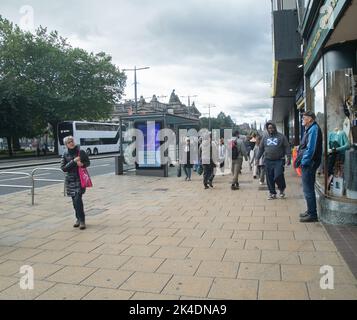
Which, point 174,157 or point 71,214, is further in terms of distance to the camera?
point 174,157

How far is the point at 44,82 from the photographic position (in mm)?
38969

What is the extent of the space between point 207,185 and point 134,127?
5453 mm

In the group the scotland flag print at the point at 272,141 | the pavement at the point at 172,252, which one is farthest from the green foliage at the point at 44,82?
the scotland flag print at the point at 272,141

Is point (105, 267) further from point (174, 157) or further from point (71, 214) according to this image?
point (174, 157)

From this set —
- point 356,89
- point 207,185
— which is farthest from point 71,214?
point 356,89

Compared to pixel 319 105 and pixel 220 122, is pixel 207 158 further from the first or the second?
pixel 220 122

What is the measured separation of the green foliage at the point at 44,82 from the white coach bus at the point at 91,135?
1953 mm

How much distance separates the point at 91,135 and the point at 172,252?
37.2 meters

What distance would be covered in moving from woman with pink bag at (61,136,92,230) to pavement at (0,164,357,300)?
0.35m

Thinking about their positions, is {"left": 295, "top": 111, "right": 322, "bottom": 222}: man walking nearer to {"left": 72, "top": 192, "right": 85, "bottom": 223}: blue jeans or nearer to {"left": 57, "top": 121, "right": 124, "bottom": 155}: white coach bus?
{"left": 72, "top": 192, "right": 85, "bottom": 223}: blue jeans

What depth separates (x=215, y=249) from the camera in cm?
505

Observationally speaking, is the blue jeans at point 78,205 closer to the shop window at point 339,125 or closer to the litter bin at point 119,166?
the shop window at point 339,125
